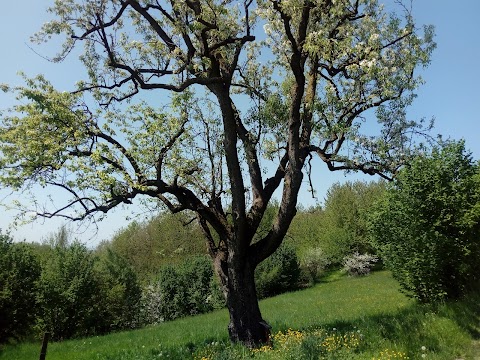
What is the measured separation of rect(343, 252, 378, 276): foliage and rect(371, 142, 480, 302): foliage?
109 feet

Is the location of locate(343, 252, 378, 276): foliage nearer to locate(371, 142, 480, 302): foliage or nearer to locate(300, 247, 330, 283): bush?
locate(300, 247, 330, 283): bush

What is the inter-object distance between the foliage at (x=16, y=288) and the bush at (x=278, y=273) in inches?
807

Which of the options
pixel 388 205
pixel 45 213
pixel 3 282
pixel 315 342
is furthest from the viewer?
pixel 3 282

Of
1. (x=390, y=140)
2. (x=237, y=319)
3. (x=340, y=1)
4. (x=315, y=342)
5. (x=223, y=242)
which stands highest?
(x=340, y=1)

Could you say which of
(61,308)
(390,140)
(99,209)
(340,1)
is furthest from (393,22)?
(61,308)

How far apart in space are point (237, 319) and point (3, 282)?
52.5 feet

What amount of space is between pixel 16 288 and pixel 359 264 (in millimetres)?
35182

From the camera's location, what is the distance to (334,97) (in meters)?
11.9

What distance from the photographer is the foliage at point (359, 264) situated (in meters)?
45.9

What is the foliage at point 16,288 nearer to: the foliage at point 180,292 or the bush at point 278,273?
the foliage at point 180,292

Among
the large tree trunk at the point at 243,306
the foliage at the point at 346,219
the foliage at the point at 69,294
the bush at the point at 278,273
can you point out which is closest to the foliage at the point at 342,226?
the foliage at the point at 346,219

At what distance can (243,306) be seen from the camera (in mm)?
10312

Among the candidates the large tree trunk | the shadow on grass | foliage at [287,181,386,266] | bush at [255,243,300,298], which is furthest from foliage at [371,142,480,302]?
foliage at [287,181,386,266]

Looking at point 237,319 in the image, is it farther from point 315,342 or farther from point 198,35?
point 198,35
